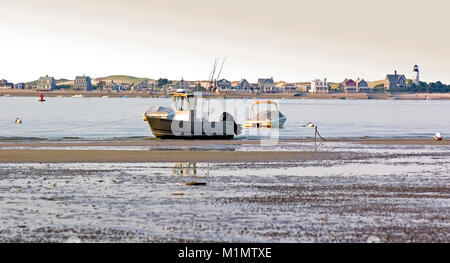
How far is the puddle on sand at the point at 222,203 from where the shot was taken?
15.1 metres

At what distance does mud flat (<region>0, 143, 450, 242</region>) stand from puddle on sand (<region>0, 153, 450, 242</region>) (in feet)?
0.08

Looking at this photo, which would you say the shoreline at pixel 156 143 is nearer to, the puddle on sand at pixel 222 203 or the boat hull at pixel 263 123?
the puddle on sand at pixel 222 203

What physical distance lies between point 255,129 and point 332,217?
49.4m

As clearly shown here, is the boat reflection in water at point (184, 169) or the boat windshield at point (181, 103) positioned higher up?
the boat windshield at point (181, 103)

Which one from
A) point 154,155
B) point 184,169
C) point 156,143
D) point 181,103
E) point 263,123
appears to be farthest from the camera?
point 263,123

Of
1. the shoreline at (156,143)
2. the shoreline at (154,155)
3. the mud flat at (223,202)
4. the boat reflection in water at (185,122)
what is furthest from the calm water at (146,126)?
the mud flat at (223,202)

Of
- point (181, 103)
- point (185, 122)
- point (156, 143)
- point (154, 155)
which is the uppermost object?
point (181, 103)

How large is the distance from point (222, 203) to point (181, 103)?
99.1ft

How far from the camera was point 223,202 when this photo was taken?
62.3ft

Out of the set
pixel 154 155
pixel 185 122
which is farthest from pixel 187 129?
pixel 154 155

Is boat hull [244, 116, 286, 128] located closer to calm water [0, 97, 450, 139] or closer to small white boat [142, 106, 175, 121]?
calm water [0, 97, 450, 139]

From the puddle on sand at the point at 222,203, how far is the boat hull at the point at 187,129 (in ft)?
62.5

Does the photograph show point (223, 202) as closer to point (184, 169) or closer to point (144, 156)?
point (184, 169)

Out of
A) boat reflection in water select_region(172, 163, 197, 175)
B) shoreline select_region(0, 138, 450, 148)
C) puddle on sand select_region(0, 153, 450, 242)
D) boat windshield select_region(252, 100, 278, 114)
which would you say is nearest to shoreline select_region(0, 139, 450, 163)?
shoreline select_region(0, 138, 450, 148)
